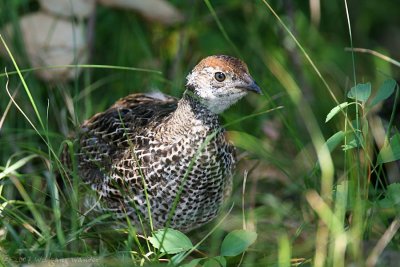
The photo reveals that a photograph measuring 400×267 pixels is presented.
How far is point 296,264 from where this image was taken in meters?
3.17

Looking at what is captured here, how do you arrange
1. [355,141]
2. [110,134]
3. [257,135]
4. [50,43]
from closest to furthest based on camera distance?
[355,141] < [110,134] < [50,43] < [257,135]

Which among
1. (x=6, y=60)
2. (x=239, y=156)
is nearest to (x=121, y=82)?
(x=6, y=60)

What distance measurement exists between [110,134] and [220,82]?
675mm

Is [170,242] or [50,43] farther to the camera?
[50,43]

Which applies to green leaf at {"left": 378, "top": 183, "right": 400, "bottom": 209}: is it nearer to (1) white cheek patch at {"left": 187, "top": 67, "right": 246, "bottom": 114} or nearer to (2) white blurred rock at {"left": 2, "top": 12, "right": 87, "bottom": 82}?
(1) white cheek patch at {"left": 187, "top": 67, "right": 246, "bottom": 114}

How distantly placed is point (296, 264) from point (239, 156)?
1.03m

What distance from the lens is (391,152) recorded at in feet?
Result: 10.2

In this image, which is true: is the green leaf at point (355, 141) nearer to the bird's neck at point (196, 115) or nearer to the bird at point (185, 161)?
the bird at point (185, 161)

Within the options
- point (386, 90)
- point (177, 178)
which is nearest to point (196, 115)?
point (177, 178)

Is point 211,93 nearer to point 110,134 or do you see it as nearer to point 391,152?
point 110,134

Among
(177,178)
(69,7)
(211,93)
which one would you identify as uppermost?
(69,7)

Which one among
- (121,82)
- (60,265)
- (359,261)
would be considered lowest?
(60,265)

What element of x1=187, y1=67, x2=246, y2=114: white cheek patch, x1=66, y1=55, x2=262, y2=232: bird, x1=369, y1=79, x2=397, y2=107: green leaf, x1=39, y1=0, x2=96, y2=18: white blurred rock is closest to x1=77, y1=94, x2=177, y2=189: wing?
x1=66, y1=55, x2=262, y2=232: bird

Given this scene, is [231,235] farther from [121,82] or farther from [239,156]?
[121,82]
